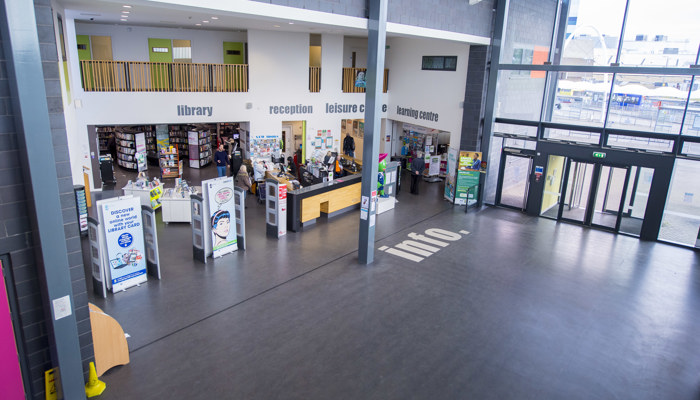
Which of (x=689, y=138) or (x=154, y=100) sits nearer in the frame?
(x=689, y=138)

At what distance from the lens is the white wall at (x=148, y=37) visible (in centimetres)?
Answer: 1480

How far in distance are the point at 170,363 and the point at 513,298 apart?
6.01 meters

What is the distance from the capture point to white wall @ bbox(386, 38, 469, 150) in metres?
14.7

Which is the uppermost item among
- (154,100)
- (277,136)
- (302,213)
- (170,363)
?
(154,100)

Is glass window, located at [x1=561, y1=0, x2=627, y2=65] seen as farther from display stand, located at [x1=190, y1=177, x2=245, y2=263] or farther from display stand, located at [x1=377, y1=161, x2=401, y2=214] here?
display stand, located at [x1=190, y1=177, x2=245, y2=263]

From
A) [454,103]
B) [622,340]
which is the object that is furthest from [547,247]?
[454,103]

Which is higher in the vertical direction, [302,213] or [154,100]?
[154,100]

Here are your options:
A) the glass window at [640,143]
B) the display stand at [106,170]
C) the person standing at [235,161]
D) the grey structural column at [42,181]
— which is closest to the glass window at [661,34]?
→ the glass window at [640,143]

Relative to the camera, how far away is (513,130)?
14.0 metres

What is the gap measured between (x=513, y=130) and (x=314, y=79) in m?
7.26

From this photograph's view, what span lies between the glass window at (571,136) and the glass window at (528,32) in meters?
2.09

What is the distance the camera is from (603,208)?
1331 centimetres

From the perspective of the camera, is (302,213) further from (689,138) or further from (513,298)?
(689,138)

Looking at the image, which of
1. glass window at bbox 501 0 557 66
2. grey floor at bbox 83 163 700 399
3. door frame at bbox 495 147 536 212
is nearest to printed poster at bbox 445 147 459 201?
door frame at bbox 495 147 536 212
